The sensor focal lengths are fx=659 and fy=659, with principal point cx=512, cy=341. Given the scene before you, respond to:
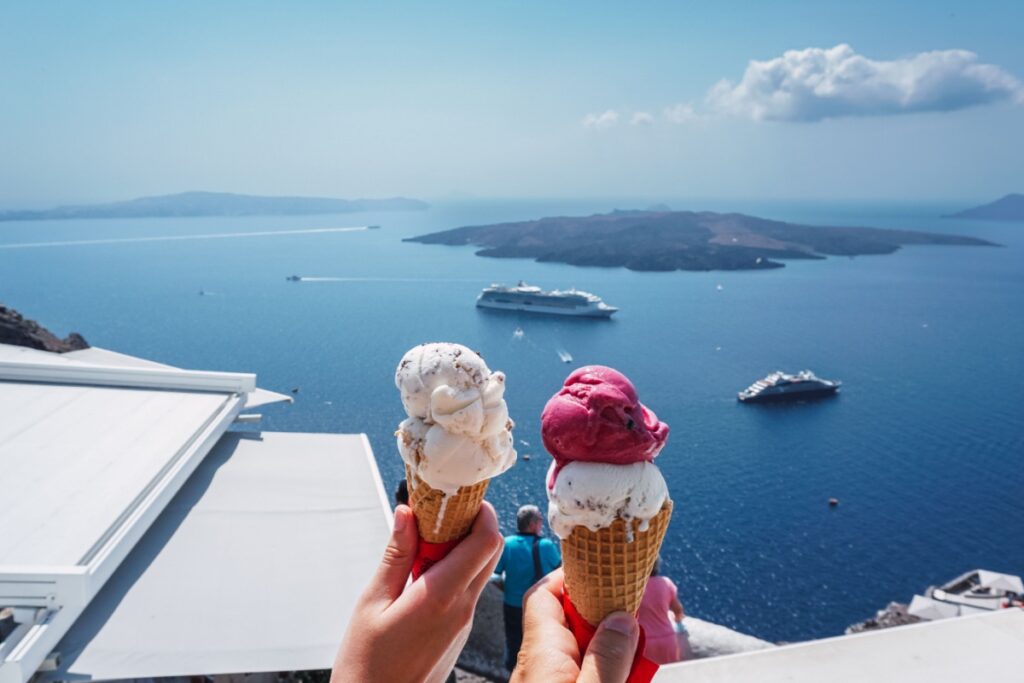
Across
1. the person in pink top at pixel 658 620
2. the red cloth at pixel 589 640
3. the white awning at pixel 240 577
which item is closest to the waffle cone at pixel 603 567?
the red cloth at pixel 589 640

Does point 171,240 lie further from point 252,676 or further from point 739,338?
point 252,676

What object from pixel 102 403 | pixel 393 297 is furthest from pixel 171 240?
pixel 102 403

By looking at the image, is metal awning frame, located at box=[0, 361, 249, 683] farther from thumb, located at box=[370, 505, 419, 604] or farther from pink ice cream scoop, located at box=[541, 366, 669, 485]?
pink ice cream scoop, located at box=[541, 366, 669, 485]

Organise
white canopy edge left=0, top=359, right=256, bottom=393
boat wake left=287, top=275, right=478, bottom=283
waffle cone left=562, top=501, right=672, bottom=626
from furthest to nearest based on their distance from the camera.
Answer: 1. boat wake left=287, top=275, right=478, bottom=283
2. white canopy edge left=0, top=359, right=256, bottom=393
3. waffle cone left=562, top=501, right=672, bottom=626

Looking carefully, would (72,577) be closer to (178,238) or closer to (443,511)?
(443,511)

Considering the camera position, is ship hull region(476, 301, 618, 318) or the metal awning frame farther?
ship hull region(476, 301, 618, 318)

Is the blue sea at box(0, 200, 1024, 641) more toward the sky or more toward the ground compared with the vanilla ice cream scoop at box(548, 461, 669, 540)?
more toward the ground

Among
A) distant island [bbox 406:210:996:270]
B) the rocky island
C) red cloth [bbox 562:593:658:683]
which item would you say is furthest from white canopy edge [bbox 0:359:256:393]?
distant island [bbox 406:210:996:270]

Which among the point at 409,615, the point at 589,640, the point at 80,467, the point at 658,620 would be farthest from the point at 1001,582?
the point at 409,615
